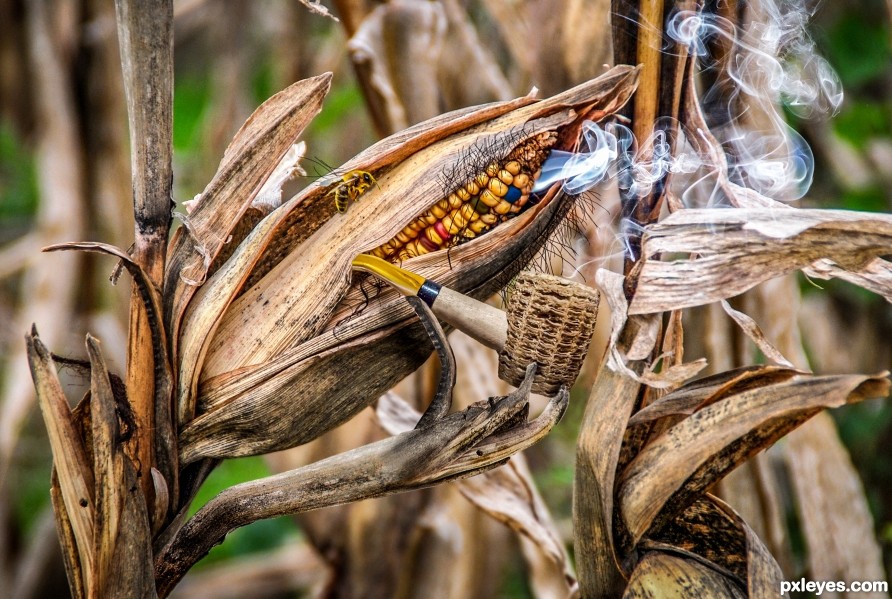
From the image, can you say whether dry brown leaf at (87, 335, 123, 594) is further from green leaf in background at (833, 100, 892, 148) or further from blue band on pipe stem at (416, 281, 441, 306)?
green leaf in background at (833, 100, 892, 148)

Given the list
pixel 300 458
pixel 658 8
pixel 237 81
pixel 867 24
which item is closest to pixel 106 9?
pixel 237 81

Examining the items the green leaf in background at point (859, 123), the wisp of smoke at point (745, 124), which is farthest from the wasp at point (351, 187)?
the green leaf in background at point (859, 123)

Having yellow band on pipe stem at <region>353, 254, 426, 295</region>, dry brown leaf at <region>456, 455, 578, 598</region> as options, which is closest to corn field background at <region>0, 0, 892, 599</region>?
dry brown leaf at <region>456, 455, 578, 598</region>

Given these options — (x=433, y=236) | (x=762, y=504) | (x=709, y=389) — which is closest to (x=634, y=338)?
(x=709, y=389)

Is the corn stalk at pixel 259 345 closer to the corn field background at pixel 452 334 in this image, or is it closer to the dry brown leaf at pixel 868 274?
the corn field background at pixel 452 334

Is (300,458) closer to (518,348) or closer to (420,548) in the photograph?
(420,548)

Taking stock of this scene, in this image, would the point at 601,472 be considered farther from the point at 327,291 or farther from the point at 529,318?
the point at 327,291
